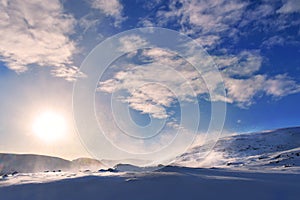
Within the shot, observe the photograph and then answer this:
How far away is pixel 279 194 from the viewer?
18.6ft

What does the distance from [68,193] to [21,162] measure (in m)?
50.9

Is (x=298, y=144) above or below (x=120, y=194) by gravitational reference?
above

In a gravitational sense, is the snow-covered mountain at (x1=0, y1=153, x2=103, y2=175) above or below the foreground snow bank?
above

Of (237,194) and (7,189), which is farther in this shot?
(7,189)

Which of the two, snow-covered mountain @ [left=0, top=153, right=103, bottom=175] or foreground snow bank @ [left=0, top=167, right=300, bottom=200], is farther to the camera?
snow-covered mountain @ [left=0, top=153, right=103, bottom=175]

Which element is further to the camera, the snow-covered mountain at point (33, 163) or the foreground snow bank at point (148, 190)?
the snow-covered mountain at point (33, 163)

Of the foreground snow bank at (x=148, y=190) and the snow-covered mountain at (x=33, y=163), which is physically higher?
the snow-covered mountain at (x=33, y=163)

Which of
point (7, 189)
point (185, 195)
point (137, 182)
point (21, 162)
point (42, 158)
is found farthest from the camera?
point (42, 158)

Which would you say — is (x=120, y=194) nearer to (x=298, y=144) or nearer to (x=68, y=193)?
(x=68, y=193)

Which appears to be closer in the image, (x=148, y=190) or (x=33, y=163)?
(x=148, y=190)

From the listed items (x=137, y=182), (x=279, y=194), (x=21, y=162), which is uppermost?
(x=21, y=162)

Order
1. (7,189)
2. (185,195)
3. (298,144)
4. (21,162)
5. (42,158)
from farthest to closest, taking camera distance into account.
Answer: (42,158) < (21,162) < (298,144) < (7,189) < (185,195)

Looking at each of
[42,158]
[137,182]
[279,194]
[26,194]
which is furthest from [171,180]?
[42,158]

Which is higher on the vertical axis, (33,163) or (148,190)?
(33,163)
